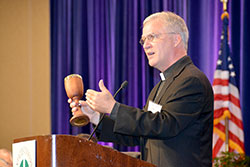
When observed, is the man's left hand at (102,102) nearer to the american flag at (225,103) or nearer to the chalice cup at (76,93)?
the chalice cup at (76,93)

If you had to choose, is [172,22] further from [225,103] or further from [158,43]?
[225,103]

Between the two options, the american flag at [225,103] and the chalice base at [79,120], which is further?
the american flag at [225,103]

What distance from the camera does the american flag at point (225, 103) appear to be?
12.9ft

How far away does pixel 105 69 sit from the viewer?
5.27 metres

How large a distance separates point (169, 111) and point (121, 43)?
341 cm

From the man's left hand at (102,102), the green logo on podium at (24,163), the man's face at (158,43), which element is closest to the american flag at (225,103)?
the man's face at (158,43)

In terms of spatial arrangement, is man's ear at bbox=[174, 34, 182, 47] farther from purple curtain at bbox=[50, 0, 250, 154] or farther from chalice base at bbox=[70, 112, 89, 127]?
purple curtain at bbox=[50, 0, 250, 154]

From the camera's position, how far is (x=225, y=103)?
395cm

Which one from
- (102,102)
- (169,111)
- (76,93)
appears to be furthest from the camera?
(76,93)

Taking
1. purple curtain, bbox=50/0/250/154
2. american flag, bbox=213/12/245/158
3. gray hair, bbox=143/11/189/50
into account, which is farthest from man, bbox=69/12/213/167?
purple curtain, bbox=50/0/250/154

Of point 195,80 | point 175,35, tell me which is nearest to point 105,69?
point 175,35

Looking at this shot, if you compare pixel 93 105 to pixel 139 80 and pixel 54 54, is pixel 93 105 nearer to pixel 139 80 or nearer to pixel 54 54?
pixel 139 80

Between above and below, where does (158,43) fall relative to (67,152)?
Result: above

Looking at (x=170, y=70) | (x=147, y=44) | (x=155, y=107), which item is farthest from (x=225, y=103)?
(x=155, y=107)
